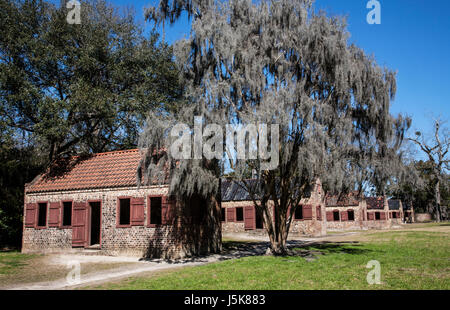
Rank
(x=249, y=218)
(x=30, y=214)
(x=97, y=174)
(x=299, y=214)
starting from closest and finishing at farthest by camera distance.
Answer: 1. (x=97, y=174)
2. (x=30, y=214)
3. (x=299, y=214)
4. (x=249, y=218)

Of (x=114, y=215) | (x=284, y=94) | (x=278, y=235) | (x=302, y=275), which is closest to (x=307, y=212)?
(x=278, y=235)

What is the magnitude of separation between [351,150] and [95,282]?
8.63 meters

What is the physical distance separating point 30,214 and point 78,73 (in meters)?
8.12

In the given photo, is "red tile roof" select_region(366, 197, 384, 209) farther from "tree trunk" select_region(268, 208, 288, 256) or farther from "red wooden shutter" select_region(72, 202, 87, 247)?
"red wooden shutter" select_region(72, 202, 87, 247)

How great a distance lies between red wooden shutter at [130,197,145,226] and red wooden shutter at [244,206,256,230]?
13566 mm

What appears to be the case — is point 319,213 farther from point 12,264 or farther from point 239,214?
point 12,264

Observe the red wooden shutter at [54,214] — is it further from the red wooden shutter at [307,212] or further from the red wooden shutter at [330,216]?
the red wooden shutter at [330,216]

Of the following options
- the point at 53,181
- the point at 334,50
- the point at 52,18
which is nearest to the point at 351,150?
the point at 334,50

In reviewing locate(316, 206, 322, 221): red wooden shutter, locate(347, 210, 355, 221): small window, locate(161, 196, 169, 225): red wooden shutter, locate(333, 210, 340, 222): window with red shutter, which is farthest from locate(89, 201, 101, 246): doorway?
locate(347, 210, 355, 221): small window

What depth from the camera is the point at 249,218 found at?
90.4 ft

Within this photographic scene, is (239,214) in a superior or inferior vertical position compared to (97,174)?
inferior

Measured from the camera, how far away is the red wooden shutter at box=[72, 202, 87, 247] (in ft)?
52.9

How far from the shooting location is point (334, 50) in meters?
12.0
